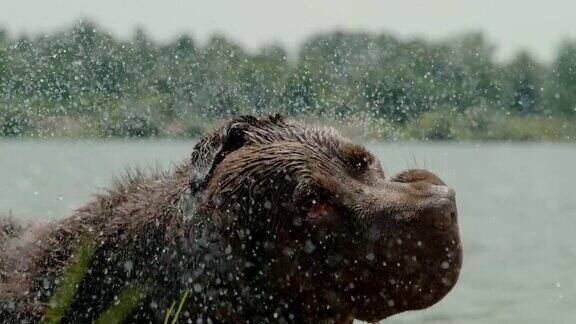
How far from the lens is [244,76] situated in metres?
9.20

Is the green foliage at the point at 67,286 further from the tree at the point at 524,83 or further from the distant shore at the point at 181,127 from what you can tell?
the tree at the point at 524,83

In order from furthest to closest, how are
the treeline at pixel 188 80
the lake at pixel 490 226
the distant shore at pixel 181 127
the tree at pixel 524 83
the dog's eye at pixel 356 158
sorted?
the tree at pixel 524 83
the lake at pixel 490 226
the treeline at pixel 188 80
the distant shore at pixel 181 127
the dog's eye at pixel 356 158

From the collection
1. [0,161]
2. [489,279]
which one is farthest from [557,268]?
[0,161]

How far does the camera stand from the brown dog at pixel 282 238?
154 inches

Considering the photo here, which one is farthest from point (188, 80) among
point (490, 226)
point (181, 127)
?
point (490, 226)

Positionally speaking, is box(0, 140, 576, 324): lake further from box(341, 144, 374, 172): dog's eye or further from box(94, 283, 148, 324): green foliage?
box(94, 283, 148, 324): green foliage

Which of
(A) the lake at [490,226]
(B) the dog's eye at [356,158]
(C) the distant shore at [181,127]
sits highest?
(B) the dog's eye at [356,158]

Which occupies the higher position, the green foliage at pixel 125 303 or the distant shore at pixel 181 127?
the distant shore at pixel 181 127

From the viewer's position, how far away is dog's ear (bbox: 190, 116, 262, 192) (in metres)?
4.36

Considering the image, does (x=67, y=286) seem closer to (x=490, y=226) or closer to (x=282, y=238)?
(x=282, y=238)

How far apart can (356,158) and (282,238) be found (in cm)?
49

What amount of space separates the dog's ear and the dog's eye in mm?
436

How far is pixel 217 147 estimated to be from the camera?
4.45 metres

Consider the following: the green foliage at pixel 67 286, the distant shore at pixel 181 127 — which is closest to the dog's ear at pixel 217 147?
the distant shore at pixel 181 127
